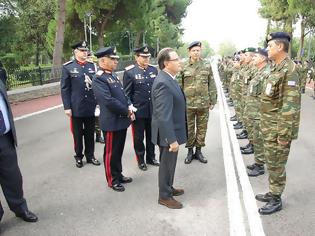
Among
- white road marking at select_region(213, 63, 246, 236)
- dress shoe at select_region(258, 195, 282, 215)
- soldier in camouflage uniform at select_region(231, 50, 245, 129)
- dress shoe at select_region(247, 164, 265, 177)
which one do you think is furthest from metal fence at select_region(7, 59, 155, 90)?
dress shoe at select_region(258, 195, 282, 215)

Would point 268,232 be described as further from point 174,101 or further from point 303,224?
point 174,101

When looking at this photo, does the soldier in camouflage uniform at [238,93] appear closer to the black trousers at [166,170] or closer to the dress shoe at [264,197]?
the dress shoe at [264,197]

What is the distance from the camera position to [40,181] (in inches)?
225

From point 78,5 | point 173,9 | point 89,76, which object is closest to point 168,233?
point 89,76

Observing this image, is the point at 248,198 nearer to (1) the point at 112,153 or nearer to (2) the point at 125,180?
(2) the point at 125,180

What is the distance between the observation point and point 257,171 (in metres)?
5.88

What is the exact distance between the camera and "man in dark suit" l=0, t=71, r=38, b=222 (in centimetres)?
412

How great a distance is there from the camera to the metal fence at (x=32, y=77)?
55.8 feet

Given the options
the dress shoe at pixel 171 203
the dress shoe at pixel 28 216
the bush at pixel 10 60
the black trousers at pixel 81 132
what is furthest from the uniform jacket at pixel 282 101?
the bush at pixel 10 60

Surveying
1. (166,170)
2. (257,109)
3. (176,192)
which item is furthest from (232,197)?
(257,109)

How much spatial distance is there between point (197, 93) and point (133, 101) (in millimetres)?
1112

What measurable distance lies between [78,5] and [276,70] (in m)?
28.2

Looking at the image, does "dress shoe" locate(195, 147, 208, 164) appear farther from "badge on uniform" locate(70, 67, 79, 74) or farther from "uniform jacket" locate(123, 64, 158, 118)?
"badge on uniform" locate(70, 67, 79, 74)

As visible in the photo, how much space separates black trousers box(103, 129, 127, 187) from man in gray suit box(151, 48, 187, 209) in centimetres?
81
